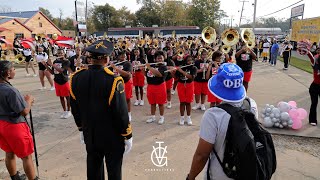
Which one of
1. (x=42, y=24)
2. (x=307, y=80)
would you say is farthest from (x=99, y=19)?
(x=307, y=80)

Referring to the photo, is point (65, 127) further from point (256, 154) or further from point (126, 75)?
point (256, 154)

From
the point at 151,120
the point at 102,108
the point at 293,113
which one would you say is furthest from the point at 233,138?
the point at 151,120

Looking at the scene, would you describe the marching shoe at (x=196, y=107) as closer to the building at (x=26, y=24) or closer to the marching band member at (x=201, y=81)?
the marching band member at (x=201, y=81)

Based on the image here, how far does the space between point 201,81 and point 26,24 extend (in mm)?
47014

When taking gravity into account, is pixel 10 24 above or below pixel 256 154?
above

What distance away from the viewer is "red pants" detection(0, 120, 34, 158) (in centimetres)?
347

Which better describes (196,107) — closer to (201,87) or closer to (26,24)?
(201,87)

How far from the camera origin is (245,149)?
178 cm

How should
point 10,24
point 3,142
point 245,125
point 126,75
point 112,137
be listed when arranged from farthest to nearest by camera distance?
point 10,24, point 126,75, point 3,142, point 112,137, point 245,125

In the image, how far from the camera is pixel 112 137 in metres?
2.94

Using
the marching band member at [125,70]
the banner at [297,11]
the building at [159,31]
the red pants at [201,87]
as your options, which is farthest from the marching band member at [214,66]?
the building at [159,31]

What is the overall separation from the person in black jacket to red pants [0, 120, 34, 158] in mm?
1018

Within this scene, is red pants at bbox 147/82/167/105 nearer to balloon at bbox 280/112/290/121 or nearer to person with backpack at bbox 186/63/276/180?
balloon at bbox 280/112/290/121

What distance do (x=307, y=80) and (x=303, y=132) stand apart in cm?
785
